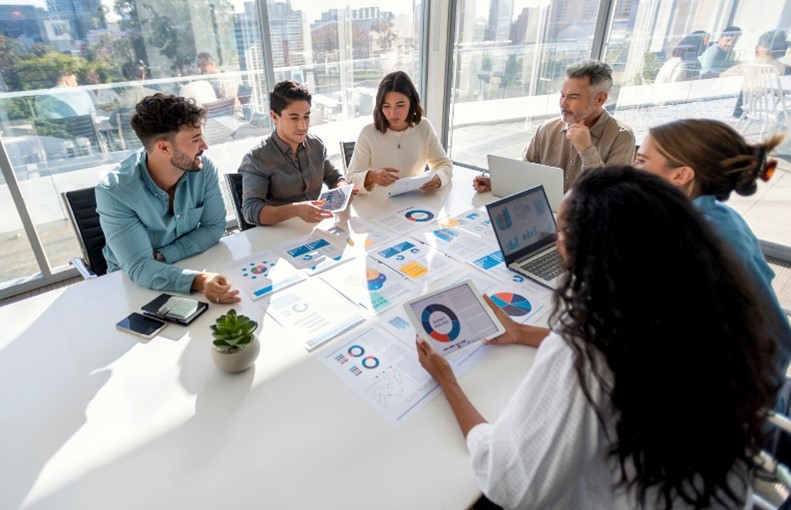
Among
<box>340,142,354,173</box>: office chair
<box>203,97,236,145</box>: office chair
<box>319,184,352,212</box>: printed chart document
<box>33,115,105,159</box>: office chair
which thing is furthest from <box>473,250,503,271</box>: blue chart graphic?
<box>33,115,105,159</box>: office chair

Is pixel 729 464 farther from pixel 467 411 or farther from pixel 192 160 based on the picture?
pixel 192 160

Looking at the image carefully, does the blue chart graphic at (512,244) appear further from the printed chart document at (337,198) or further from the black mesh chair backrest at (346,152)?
the black mesh chair backrest at (346,152)

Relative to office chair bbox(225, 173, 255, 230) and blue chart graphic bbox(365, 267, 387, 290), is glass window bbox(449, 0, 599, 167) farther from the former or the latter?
blue chart graphic bbox(365, 267, 387, 290)

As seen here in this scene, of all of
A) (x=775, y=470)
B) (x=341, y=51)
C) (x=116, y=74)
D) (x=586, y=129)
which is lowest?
(x=775, y=470)

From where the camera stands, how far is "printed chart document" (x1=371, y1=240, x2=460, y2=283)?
1.48 meters

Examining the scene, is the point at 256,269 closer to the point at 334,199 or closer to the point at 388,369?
the point at 334,199

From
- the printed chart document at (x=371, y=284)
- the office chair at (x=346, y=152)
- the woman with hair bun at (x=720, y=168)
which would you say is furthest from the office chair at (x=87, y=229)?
the woman with hair bun at (x=720, y=168)

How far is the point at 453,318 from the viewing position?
1128mm

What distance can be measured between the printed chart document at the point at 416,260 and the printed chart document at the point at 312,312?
27 cm

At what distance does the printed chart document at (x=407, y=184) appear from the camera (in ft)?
7.09

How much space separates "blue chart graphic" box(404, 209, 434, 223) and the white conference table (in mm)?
919

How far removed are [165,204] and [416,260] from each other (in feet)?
3.24

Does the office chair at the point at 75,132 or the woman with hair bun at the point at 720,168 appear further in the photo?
the office chair at the point at 75,132

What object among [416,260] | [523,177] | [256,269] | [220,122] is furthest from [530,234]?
[220,122]
